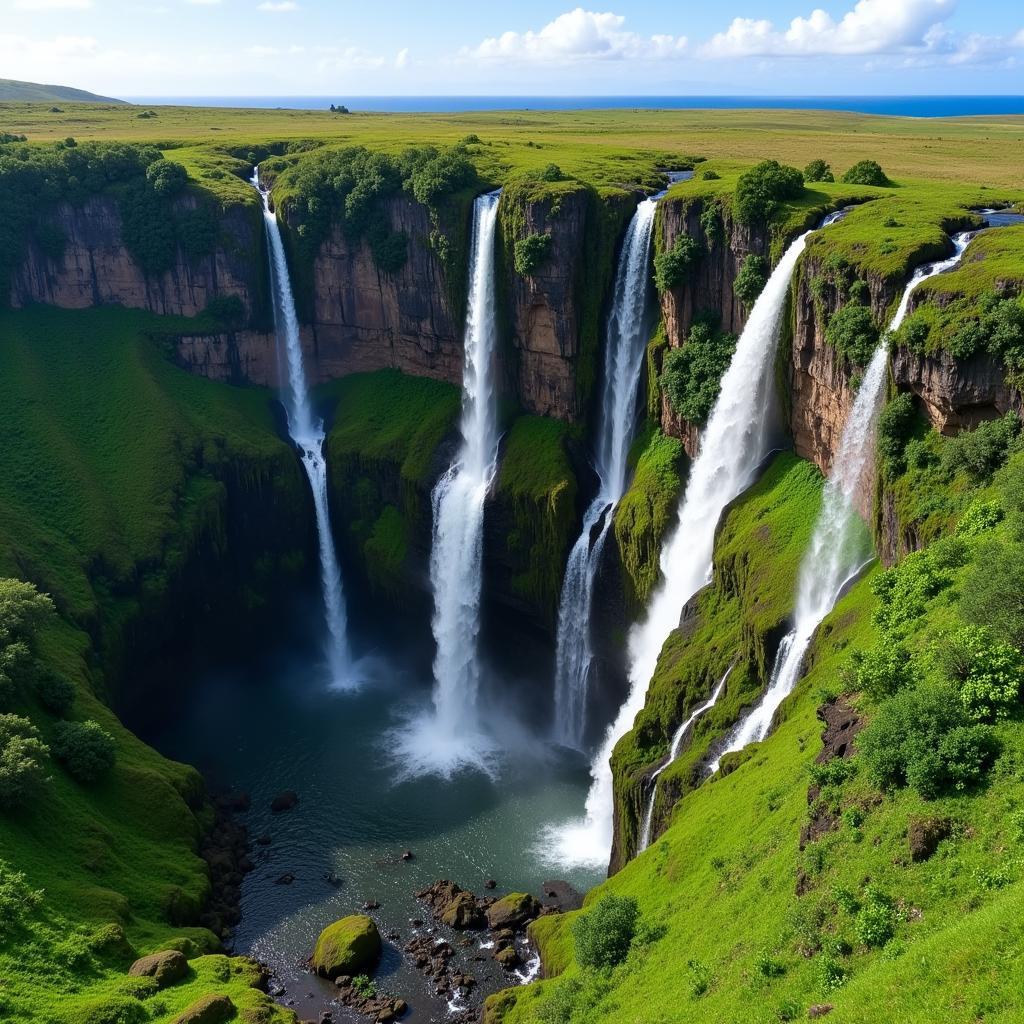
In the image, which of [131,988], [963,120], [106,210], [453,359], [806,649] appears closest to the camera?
[131,988]

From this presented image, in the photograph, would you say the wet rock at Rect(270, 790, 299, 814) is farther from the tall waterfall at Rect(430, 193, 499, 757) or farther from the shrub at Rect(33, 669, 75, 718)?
the shrub at Rect(33, 669, 75, 718)

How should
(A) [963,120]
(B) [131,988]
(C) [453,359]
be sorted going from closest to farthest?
(B) [131,988] → (C) [453,359] → (A) [963,120]

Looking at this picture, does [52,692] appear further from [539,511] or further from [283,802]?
[539,511]

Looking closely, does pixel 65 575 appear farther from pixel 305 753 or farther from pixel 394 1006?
pixel 394 1006

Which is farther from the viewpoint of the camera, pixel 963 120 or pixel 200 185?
pixel 963 120

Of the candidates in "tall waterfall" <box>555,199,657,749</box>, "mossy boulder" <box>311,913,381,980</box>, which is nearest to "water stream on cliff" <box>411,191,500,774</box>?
"tall waterfall" <box>555,199,657,749</box>

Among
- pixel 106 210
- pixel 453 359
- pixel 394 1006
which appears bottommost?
pixel 394 1006

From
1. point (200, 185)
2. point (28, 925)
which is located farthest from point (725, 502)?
point (200, 185)
